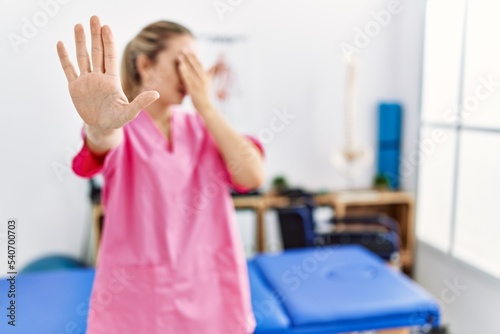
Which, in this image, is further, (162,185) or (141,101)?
(162,185)

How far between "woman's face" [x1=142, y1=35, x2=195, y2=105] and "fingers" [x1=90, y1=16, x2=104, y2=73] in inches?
3.5

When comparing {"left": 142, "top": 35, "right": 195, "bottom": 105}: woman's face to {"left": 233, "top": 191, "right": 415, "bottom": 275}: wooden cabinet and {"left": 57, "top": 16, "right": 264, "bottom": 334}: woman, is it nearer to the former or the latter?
{"left": 57, "top": 16, "right": 264, "bottom": 334}: woman

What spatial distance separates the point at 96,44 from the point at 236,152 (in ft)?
0.90

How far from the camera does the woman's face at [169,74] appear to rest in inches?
14.7

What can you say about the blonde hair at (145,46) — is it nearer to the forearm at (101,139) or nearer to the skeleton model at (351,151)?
the forearm at (101,139)

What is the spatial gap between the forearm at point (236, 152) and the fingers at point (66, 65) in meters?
0.20

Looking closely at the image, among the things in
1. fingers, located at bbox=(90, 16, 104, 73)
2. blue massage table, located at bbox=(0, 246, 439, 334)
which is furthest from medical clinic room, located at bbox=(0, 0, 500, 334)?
blue massage table, located at bbox=(0, 246, 439, 334)

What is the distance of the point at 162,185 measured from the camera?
0.45 meters

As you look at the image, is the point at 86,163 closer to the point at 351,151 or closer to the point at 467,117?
the point at 467,117

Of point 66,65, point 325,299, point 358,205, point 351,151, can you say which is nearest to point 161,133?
point 66,65

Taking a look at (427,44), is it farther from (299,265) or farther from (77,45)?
(299,265)

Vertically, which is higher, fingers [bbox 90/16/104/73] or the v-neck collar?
fingers [bbox 90/16/104/73]

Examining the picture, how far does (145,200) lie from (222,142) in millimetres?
121

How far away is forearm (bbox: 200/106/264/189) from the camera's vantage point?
0.50 metres
